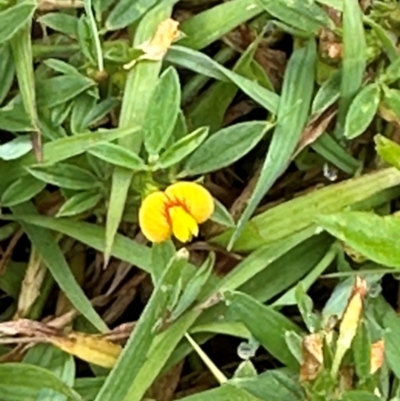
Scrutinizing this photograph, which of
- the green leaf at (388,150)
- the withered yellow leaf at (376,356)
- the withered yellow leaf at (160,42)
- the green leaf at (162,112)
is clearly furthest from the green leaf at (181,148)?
the withered yellow leaf at (376,356)

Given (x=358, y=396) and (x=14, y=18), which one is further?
(x=14, y=18)

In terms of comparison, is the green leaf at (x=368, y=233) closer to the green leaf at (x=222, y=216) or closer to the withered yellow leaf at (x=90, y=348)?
the green leaf at (x=222, y=216)

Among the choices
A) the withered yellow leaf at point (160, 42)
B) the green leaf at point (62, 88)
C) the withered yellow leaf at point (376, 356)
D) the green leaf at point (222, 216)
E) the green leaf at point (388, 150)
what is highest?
the withered yellow leaf at point (160, 42)

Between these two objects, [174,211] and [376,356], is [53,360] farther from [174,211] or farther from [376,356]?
[376,356]

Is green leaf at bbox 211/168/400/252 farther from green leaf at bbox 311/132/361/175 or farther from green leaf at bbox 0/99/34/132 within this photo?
green leaf at bbox 0/99/34/132

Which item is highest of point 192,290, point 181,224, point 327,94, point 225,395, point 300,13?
point 300,13

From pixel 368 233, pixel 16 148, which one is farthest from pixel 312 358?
pixel 16 148
